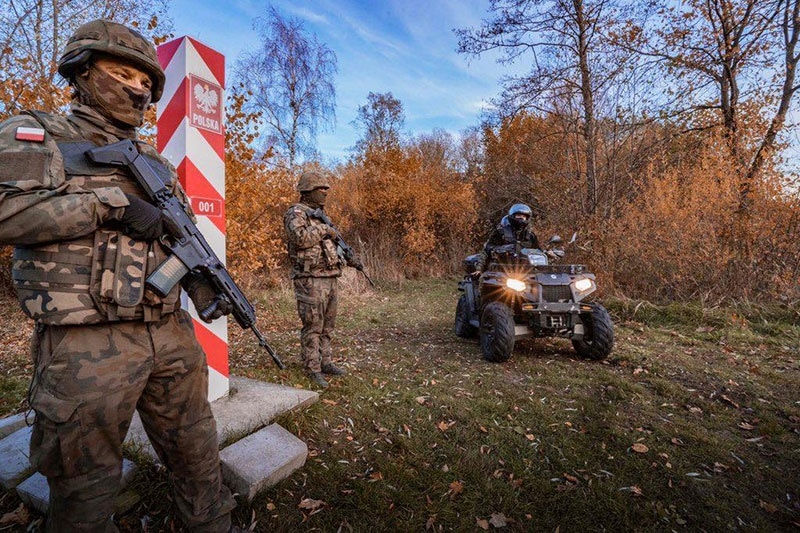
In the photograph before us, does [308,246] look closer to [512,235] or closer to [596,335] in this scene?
[512,235]

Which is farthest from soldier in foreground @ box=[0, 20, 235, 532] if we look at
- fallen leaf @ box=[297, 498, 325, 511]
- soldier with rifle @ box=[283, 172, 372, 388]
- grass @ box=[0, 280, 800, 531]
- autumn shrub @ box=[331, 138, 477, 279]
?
autumn shrub @ box=[331, 138, 477, 279]

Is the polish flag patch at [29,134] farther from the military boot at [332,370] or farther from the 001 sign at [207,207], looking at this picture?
the military boot at [332,370]

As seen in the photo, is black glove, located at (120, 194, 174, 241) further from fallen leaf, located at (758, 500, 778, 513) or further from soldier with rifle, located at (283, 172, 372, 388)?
fallen leaf, located at (758, 500, 778, 513)

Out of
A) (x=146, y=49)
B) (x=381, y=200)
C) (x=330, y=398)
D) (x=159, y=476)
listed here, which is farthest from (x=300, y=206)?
(x=381, y=200)

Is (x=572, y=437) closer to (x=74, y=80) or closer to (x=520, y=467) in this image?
(x=520, y=467)

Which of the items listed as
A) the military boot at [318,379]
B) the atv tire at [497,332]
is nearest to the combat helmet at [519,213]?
the atv tire at [497,332]

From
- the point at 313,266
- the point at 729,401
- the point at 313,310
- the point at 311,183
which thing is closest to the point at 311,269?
the point at 313,266

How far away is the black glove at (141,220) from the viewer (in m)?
1.55

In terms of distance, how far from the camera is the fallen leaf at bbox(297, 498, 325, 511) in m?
2.26

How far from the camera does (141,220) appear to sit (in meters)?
1.57

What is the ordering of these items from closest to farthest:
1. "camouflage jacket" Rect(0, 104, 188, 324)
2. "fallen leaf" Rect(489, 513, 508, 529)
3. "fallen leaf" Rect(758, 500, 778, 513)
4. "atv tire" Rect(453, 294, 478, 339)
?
"camouflage jacket" Rect(0, 104, 188, 324) < "fallen leaf" Rect(489, 513, 508, 529) < "fallen leaf" Rect(758, 500, 778, 513) < "atv tire" Rect(453, 294, 478, 339)

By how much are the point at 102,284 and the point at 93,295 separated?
0.05m

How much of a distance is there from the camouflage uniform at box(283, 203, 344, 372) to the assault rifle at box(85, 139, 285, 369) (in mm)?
1895

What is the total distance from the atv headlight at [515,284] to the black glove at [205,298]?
3839 millimetres
